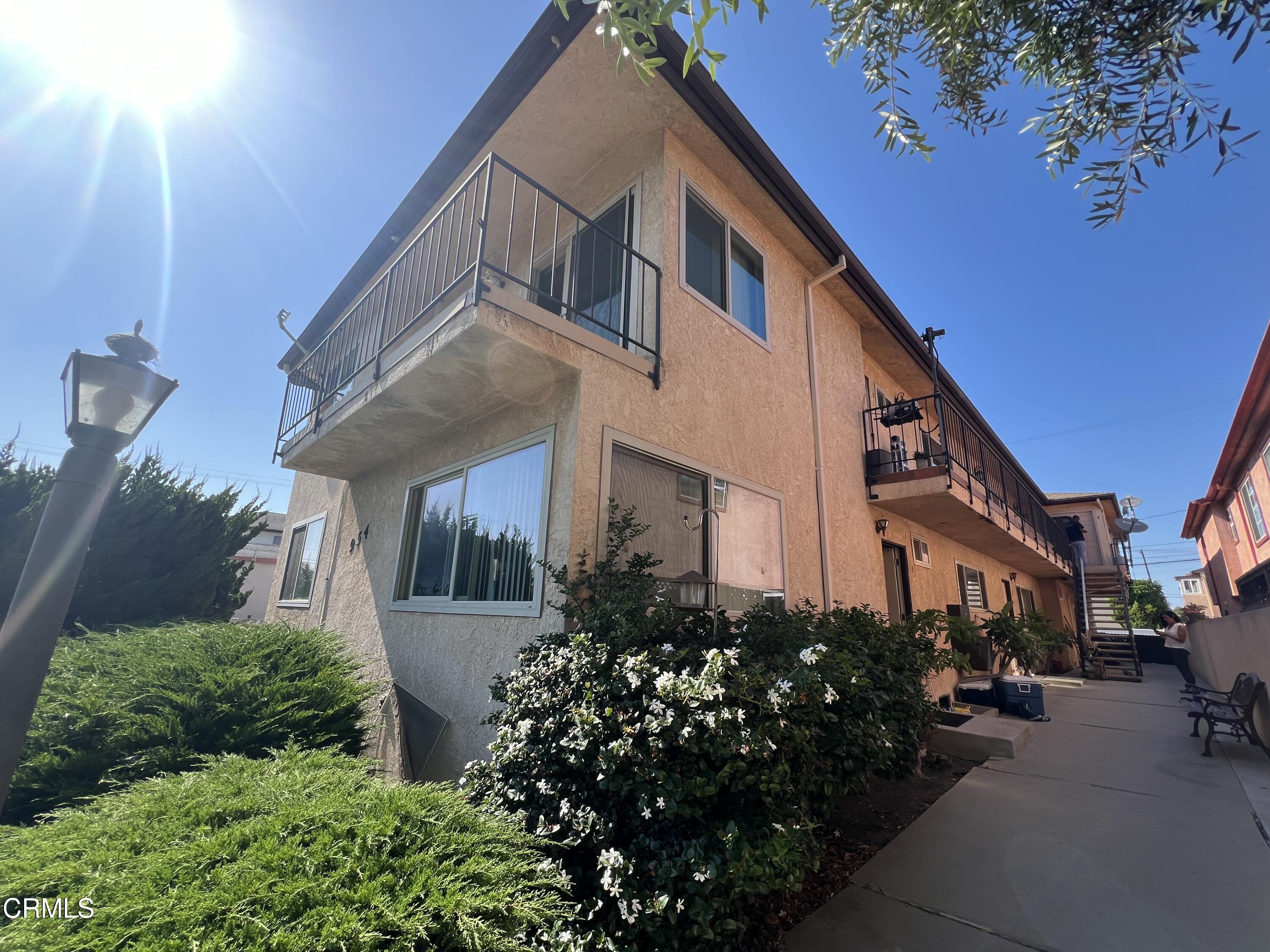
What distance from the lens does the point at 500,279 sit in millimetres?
4930

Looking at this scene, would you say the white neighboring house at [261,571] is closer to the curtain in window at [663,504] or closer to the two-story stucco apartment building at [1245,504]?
the curtain in window at [663,504]

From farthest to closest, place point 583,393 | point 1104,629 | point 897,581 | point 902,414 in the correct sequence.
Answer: point 1104,629
point 897,581
point 902,414
point 583,393

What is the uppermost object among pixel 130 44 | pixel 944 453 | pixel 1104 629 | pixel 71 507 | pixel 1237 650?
pixel 130 44

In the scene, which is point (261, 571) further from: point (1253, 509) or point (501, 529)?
point (1253, 509)

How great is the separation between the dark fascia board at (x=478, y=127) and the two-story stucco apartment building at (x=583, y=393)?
27mm

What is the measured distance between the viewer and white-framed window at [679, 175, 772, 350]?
556cm

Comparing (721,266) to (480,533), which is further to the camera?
(721,266)

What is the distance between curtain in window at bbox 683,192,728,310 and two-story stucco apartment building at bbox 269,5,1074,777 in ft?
0.11

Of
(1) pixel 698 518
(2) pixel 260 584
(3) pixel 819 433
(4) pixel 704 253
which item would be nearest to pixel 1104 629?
(3) pixel 819 433

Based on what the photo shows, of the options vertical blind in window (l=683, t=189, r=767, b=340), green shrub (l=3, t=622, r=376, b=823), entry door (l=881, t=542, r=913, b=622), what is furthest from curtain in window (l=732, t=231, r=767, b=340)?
green shrub (l=3, t=622, r=376, b=823)

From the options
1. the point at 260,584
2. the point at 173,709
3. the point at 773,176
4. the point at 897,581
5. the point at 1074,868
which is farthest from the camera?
the point at 260,584

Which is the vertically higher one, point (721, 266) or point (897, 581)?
point (721, 266)

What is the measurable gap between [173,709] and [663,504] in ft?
12.7

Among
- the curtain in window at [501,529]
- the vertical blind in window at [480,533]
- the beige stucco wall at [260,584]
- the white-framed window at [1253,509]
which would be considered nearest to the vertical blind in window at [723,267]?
the curtain in window at [501,529]
